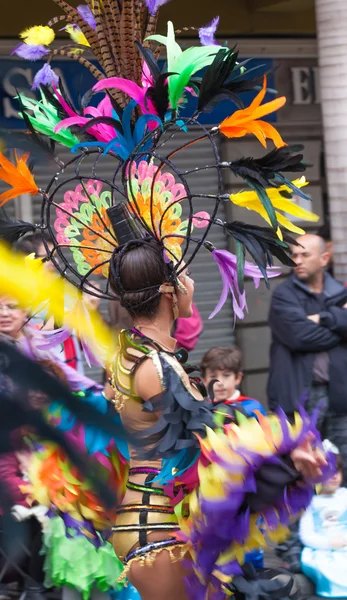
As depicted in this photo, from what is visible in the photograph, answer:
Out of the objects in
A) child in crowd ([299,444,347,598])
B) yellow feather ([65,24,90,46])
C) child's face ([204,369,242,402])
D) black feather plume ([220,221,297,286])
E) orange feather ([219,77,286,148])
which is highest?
yellow feather ([65,24,90,46])

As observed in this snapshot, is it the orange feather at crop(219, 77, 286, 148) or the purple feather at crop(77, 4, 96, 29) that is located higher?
the purple feather at crop(77, 4, 96, 29)

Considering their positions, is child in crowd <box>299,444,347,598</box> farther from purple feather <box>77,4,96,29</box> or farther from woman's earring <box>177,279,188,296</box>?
purple feather <box>77,4,96,29</box>

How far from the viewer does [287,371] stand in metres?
5.64

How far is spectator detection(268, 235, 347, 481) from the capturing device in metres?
5.56

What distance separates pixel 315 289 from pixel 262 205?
241 centimetres

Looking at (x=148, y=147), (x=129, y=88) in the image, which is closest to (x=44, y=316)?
(x=148, y=147)

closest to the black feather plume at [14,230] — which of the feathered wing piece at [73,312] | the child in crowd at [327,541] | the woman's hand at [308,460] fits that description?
the feathered wing piece at [73,312]

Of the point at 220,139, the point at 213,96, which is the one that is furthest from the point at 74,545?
the point at 220,139

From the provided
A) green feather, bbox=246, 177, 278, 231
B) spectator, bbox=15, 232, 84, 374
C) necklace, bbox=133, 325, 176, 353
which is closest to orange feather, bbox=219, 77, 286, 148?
green feather, bbox=246, 177, 278, 231

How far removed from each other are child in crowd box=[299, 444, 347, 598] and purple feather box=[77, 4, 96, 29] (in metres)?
2.31

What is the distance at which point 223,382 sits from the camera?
17.2 feet

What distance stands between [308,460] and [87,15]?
69.5 inches

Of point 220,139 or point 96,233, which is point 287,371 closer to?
point 96,233

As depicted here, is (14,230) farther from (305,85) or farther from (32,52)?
(305,85)
